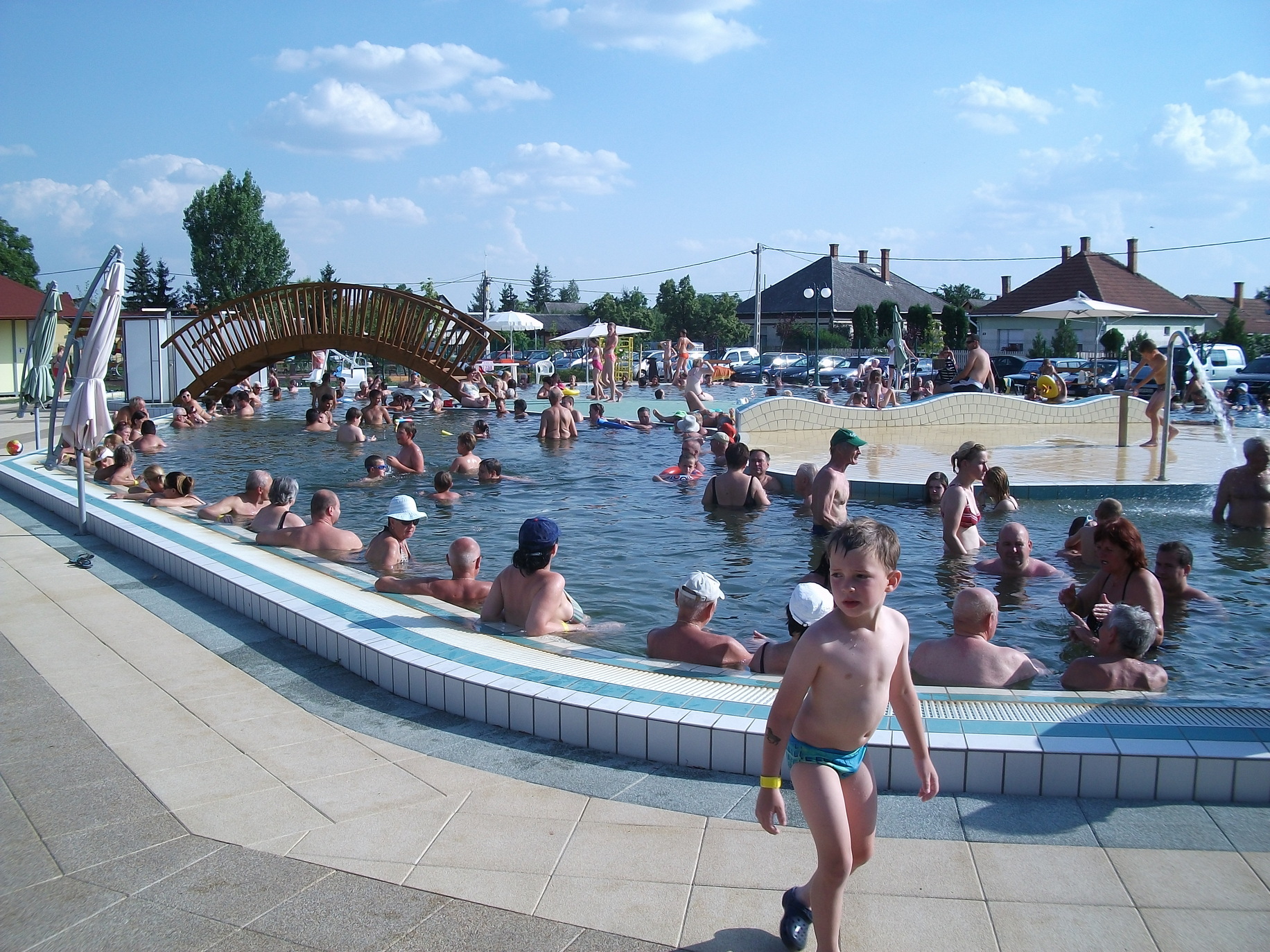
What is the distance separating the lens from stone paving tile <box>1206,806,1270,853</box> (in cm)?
342

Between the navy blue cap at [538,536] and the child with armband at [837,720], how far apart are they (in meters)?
3.30

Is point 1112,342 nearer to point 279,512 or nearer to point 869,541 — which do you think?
point 279,512

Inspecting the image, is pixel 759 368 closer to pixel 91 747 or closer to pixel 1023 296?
pixel 1023 296

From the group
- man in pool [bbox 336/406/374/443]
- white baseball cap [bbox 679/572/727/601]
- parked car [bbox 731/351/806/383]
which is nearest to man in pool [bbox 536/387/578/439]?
man in pool [bbox 336/406/374/443]

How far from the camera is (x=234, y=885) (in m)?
3.24

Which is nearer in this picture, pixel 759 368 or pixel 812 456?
pixel 812 456

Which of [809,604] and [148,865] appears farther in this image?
[809,604]

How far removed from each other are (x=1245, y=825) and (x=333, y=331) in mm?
24233

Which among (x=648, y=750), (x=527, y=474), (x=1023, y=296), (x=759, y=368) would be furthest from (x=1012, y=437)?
(x=1023, y=296)

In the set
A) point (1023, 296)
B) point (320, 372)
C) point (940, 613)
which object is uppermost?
point (1023, 296)

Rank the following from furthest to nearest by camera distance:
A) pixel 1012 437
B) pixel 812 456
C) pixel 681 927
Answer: pixel 1012 437 → pixel 812 456 → pixel 681 927

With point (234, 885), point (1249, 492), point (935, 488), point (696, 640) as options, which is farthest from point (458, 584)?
point (1249, 492)

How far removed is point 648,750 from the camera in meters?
4.24

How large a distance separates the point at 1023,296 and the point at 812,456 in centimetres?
4224
